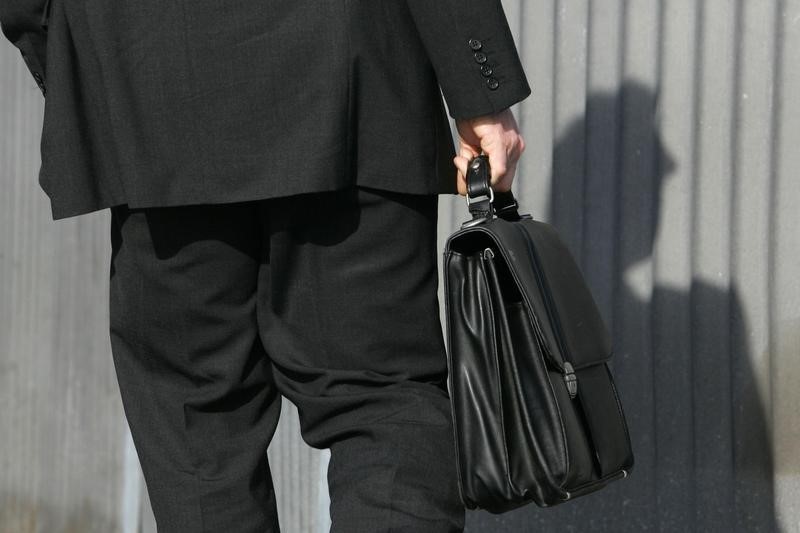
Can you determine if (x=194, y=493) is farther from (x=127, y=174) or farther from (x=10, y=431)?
(x=10, y=431)

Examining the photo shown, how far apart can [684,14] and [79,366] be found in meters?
2.90

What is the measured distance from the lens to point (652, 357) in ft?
8.86

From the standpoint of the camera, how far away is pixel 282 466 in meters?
3.65

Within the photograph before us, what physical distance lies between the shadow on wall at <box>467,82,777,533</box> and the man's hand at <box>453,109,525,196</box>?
0.96 meters

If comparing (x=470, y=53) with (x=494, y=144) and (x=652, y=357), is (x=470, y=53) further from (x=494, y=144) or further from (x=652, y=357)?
(x=652, y=357)

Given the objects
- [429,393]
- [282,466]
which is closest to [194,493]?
[429,393]

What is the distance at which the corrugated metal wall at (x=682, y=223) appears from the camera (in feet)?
8.13

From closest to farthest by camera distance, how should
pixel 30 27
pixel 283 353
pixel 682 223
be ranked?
pixel 283 353 → pixel 30 27 → pixel 682 223

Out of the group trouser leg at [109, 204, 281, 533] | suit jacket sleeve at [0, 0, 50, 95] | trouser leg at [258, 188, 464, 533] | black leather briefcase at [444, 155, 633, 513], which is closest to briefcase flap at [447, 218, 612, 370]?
black leather briefcase at [444, 155, 633, 513]

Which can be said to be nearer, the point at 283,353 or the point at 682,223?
the point at 283,353

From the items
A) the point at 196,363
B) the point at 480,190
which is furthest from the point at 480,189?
the point at 196,363

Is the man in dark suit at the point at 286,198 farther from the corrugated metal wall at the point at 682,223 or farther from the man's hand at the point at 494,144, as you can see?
the corrugated metal wall at the point at 682,223

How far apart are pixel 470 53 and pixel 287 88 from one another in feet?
0.90

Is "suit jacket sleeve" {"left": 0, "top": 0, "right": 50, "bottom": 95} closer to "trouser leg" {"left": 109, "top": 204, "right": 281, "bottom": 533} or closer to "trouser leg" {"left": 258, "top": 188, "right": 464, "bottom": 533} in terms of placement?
"trouser leg" {"left": 109, "top": 204, "right": 281, "bottom": 533}
